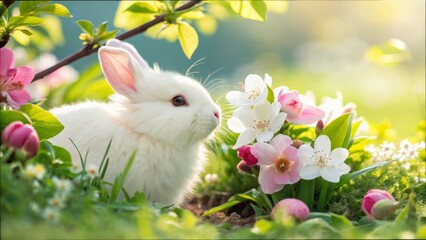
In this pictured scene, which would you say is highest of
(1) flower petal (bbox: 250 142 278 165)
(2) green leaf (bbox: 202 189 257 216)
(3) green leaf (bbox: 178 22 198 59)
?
(3) green leaf (bbox: 178 22 198 59)

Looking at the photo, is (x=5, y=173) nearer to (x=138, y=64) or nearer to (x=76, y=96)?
(x=138, y=64)

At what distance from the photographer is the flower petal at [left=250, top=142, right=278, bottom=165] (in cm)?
231

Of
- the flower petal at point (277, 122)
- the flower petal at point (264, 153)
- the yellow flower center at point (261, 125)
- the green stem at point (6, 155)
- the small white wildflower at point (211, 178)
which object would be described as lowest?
the small white wildflower at point (211, 178)

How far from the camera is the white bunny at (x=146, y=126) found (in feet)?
8.20

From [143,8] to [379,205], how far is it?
1358 mm

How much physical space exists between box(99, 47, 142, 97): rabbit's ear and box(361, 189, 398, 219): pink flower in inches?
42.5

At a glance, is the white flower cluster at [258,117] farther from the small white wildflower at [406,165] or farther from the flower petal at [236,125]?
the small white wildflower at [406,165]

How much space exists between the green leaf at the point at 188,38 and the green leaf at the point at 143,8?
143mm

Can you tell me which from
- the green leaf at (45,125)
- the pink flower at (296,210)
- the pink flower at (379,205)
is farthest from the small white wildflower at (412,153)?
the green leaf at (45,125)

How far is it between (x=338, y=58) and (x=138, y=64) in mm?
9608

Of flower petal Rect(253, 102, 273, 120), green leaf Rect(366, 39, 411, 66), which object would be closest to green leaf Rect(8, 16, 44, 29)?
flower petal Rect(253, 102, 273, 120)

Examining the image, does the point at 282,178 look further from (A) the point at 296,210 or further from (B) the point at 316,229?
(B) the point at 316,229

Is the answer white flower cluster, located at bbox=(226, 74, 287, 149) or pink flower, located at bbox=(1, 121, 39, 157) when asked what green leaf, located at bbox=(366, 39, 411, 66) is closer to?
white flower cluster, located at bbox=(226, 74, 287, 149)

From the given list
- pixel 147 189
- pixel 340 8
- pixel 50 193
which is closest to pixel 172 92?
pixel 147 189
